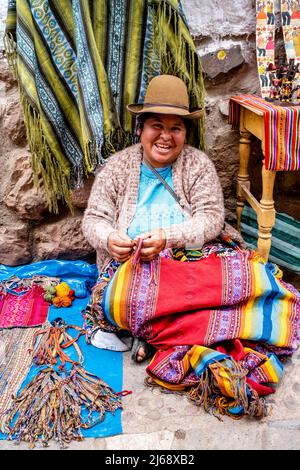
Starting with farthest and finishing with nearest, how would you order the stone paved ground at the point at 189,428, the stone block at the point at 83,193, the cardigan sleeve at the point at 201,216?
1. the stone block at the point at 83,193
2. the cardigan sleeve at the point at 201,216
3. the stone paved ground at the point at 189,428

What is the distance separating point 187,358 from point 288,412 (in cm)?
37

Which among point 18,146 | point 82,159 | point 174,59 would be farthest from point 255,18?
point 18,146

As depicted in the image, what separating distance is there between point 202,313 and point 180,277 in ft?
0.51

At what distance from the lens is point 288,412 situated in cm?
145

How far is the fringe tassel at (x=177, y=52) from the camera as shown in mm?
1842

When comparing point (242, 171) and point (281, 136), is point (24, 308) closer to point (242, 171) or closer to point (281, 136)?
point (242, 171)

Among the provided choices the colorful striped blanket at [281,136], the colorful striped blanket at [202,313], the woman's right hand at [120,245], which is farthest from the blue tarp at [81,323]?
the colorful striped blanket at [281,136]

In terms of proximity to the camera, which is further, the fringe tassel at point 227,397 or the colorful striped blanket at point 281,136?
the colorful striped blanket at point 281,136

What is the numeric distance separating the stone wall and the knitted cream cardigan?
17.0 inches

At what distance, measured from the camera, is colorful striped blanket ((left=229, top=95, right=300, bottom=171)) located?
1770 millimetres

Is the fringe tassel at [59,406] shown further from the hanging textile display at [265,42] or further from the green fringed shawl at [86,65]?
the hanging textile display at [265,42]

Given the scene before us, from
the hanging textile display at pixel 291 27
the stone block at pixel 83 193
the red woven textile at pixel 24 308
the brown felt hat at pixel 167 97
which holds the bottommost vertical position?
the red woven textile at pixel 24 308

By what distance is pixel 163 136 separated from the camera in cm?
180
